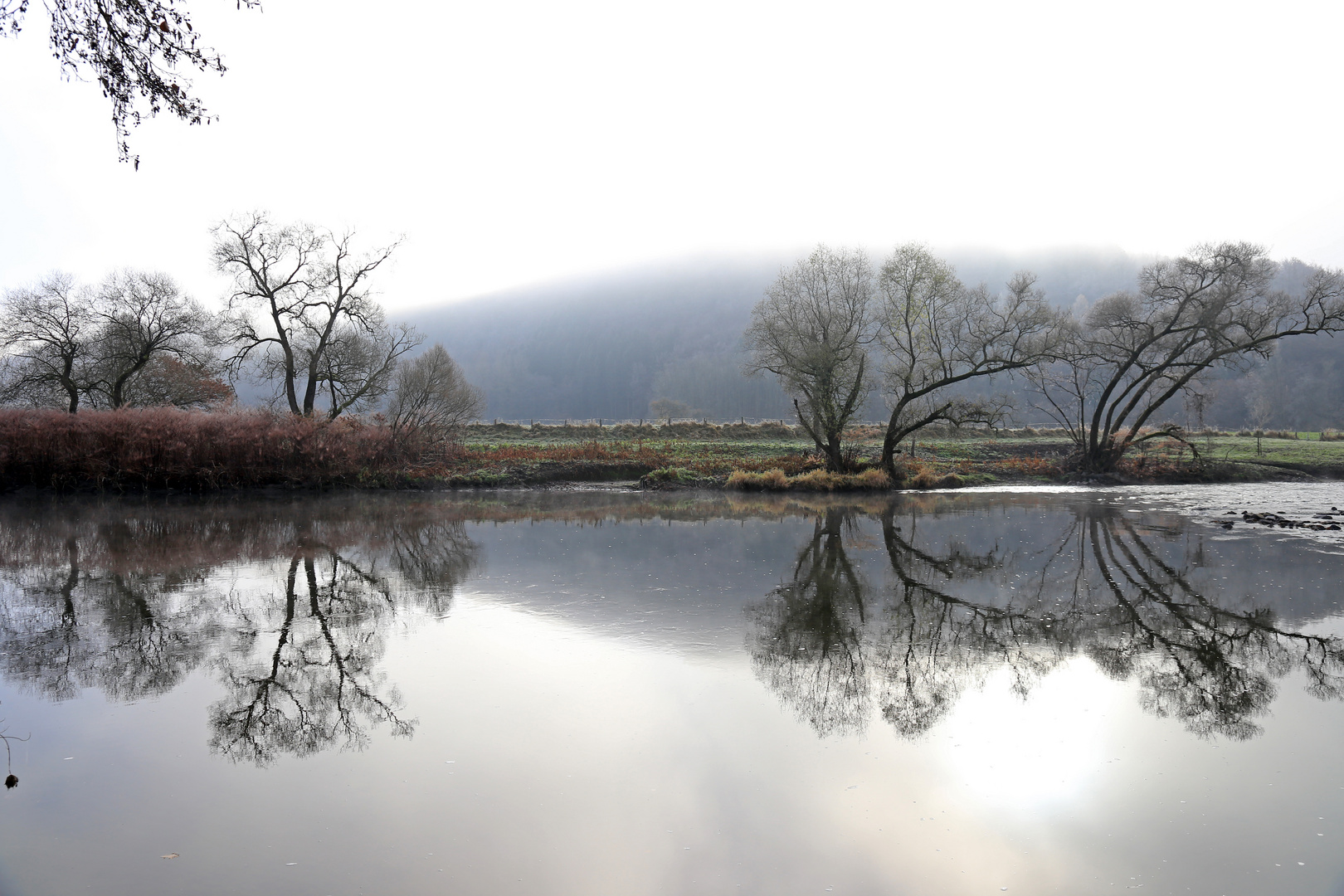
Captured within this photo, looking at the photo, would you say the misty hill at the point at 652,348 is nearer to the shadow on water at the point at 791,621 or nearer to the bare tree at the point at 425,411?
the bare tree at the point at 425,411

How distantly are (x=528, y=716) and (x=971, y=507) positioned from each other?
1737 centimetres

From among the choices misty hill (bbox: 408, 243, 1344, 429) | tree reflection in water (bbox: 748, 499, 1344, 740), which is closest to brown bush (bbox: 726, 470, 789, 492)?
tree reflection in water (bbox: 748, 499, 1344, 740)

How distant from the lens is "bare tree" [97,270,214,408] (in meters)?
35.6

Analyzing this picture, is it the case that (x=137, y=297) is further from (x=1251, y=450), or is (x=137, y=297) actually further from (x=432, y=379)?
(x=1251, y=450)

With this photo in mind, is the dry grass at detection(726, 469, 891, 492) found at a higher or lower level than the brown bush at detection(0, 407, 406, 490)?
lower

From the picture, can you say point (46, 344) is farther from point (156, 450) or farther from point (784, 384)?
point (784, 384)

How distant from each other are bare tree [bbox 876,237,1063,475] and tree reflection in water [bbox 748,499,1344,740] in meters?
14.6

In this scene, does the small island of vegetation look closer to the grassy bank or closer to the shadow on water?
the grassy bank

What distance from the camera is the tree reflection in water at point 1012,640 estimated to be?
5.80 metres

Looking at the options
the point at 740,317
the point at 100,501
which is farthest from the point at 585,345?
the point at 100,501

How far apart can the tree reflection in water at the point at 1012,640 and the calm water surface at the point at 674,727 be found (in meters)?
0.05

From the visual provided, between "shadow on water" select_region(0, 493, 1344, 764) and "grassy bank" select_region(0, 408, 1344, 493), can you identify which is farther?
"grassy bank" select_region(0, 408, 1344, 493)

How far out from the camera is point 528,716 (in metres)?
5.49

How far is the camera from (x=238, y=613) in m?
8.34
